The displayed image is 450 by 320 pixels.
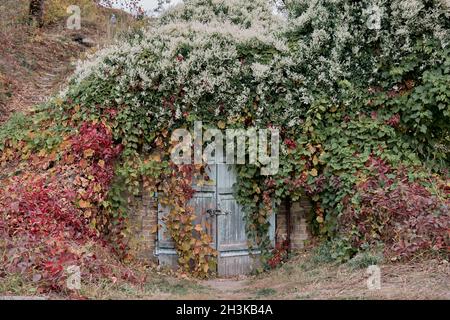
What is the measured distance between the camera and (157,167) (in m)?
8.70

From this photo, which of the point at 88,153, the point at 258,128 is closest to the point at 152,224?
the point at 88,153

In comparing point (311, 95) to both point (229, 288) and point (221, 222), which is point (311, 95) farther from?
point (229, 288)

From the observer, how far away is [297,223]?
9.20m

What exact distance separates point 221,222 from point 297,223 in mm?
1451

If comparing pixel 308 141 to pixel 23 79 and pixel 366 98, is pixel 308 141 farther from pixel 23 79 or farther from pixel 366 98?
pixel 23 79

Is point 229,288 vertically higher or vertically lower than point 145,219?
lower

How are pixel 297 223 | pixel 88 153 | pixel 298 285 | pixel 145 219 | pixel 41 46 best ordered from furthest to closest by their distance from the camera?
pixel 41 46 → pixel 297 223 → pixel 145 219 → pixel 88 153 → pixel 298 285

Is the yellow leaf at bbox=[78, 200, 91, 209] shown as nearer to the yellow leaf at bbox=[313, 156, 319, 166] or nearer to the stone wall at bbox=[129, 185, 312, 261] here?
the stone wall at bbox=[129, 185, 312, 261]

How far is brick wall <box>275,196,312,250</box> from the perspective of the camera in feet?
30.0

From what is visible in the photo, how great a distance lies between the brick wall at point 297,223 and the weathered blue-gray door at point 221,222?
17cm

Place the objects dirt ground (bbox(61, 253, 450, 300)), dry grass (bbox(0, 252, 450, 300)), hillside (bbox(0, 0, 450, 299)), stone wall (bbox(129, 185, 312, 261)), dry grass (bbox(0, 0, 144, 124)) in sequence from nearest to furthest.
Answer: dry grass (bbox(0, 252, 450, 300))
dirt ground (bbox(61, 253, 450, 300))
hillside (bbox(0, 0, 450, 299))
stone wall (bbox(129, 185, 312, 261))
dry grass (bbox(0, 0, 144, 124))

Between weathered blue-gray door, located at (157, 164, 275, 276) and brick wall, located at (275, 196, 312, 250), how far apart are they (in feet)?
0.56

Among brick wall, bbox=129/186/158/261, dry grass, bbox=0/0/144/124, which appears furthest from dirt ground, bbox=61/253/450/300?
dry grass, bbox=0/0/144/124

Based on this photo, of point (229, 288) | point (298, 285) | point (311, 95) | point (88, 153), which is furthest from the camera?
point (311, 95)
